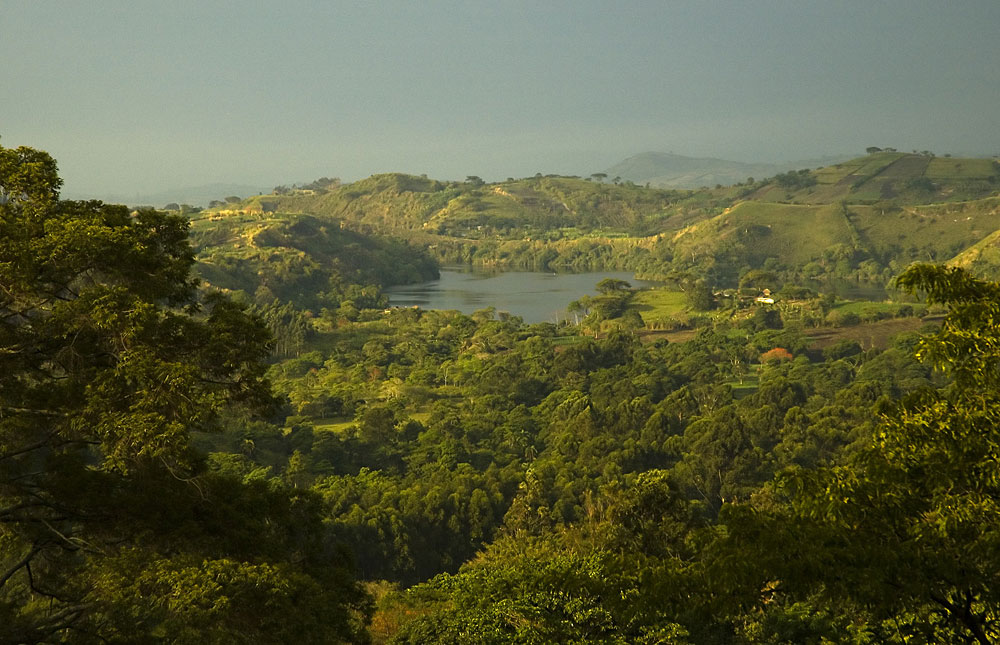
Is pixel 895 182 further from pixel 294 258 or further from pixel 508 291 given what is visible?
pixel 294 258

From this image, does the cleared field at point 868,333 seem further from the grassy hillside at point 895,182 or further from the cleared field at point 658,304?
the grassy hillside at point 895,182

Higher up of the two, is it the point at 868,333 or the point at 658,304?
the point at 658,304

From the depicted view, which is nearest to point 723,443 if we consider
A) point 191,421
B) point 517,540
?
point 517,540

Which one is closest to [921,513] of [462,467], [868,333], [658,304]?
[462,467]

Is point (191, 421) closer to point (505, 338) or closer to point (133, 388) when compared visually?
point (133, 388)

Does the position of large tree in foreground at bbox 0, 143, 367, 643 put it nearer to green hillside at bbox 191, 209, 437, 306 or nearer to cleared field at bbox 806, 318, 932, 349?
cleared field at bbox 806, 318, 932, 349

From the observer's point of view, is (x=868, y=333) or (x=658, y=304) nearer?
(x=868, y=333)

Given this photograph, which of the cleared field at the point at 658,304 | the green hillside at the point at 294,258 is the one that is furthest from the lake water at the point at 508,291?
the cleared field at the point at 658,304
